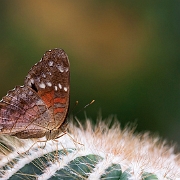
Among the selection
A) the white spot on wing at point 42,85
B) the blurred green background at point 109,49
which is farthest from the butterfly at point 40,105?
the blurred green background at point 109,49

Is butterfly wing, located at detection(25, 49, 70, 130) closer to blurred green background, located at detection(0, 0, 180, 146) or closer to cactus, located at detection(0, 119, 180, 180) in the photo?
cactus, located at detection(0, 119, 180, 180)

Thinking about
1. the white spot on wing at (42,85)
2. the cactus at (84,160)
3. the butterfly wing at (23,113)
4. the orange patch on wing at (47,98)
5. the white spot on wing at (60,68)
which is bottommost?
the cactus at (84,160)

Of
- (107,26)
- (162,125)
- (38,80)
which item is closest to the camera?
(38,80)

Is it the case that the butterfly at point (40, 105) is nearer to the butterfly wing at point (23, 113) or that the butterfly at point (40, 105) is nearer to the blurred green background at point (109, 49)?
the butterfly wing at point (23, 113)

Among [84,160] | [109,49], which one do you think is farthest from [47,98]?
[109,49]

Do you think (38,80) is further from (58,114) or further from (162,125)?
(162,125)

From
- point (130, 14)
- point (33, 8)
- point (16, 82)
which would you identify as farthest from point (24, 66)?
point (130, 14)

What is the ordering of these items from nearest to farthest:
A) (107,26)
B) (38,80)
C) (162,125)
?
(38,80)
(162,125)
(107,26)
